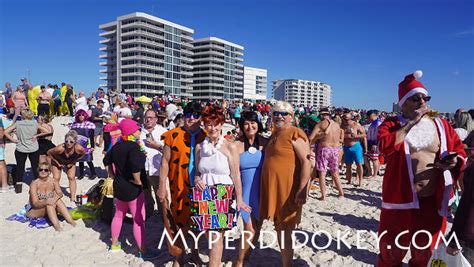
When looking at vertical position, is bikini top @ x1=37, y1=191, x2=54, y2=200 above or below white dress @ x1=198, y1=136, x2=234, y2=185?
below

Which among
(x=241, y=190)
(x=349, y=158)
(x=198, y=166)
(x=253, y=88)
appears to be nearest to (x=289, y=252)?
(x=241, y=190)

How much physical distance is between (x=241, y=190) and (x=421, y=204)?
1.53 meters

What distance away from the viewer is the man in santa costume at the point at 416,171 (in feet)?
7.85

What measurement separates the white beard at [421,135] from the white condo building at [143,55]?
244 feet

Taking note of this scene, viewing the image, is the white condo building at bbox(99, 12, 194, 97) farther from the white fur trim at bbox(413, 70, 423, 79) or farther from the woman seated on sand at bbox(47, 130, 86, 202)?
the white fur trim at bbox(413, 70, 423, 79)

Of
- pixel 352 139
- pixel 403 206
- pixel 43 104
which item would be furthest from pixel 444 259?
pixel 43 104

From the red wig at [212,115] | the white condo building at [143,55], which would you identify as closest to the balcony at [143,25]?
the white condo building at [143,55]

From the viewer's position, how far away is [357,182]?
25.4 feet

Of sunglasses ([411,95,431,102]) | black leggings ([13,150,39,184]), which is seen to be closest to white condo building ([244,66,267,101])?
black leggings ([13,150,39,184])

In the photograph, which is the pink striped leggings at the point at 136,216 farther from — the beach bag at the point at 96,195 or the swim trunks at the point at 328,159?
the swim trunks at the point at 328,159

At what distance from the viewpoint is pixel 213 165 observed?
9.12 ft

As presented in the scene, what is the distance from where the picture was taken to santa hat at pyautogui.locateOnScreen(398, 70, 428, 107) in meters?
2.34

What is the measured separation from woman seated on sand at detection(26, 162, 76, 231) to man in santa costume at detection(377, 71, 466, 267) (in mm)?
4294

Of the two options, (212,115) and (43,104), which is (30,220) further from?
(43,104)
